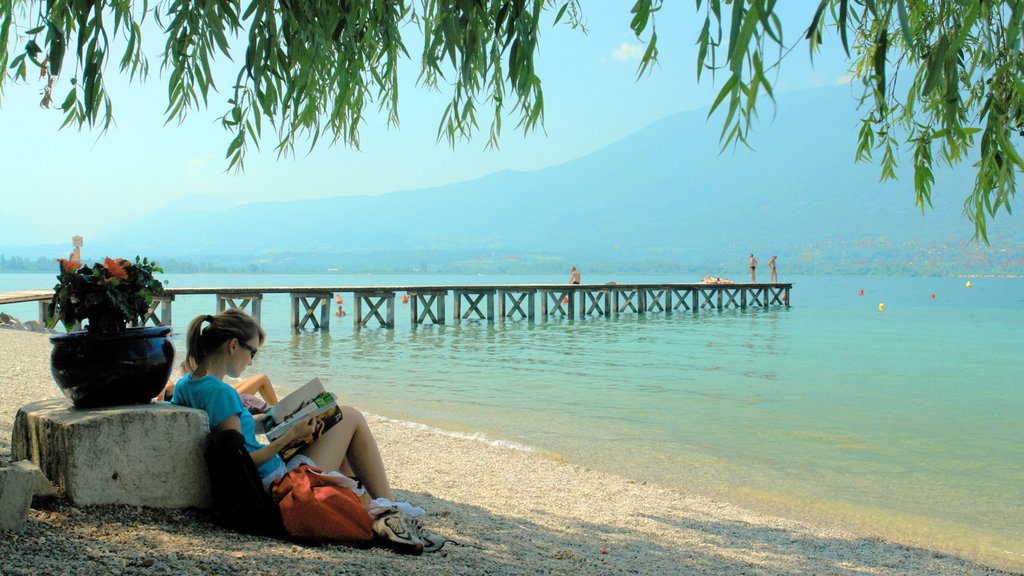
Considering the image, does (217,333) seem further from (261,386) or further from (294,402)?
(261,386)

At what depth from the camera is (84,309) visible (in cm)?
325

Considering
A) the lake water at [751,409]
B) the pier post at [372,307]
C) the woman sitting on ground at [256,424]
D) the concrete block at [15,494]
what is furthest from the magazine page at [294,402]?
the pier post at [372,307]

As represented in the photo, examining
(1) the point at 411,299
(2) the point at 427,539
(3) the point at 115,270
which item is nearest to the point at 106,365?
(3) the point at 115,270

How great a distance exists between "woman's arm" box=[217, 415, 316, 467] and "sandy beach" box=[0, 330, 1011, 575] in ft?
1.03

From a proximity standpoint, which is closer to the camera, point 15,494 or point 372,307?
point 15,494

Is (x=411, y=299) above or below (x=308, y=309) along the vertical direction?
above

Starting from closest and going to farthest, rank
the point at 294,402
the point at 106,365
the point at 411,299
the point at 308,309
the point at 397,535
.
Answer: the point at 106,365 → the point at 397,535 → the point at 294,402 → the point at 308,309 → the point at 411,299

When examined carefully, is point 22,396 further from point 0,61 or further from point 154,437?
point 154,437

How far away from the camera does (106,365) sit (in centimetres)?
319

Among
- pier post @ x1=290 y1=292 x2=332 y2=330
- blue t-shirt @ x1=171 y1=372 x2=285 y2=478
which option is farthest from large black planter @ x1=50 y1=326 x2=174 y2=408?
pier post @ x1=290 y1=292 x2=332 y2=330

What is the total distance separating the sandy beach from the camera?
289 centimetres

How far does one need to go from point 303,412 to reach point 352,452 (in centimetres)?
40

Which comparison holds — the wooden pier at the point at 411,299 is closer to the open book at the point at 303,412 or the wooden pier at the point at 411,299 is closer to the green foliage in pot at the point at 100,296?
the green foliage in pot at the point at 100,296

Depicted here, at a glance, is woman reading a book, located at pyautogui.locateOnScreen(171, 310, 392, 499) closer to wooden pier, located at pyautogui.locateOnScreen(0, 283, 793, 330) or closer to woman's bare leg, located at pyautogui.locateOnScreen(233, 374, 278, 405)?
woman's bare leg, located at pyautogui.locateOnScreen(233, 374, 278, 405)
